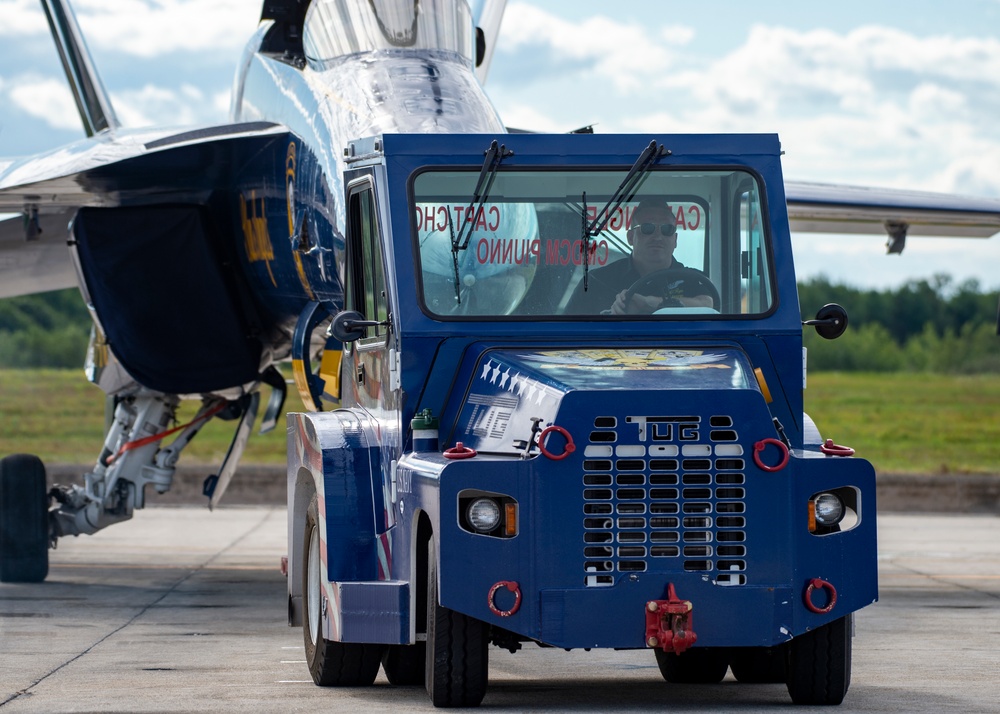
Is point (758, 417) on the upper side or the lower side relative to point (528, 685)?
upper

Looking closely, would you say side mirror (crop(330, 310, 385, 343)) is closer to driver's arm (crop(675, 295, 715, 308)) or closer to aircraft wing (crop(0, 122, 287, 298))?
driver's arm (crop(675, 295, 715, 308))

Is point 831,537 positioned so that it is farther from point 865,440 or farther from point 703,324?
point 865,440

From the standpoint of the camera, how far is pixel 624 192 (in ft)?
26.7

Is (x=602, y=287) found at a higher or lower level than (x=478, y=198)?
lower

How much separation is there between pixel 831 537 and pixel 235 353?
25.1 feet

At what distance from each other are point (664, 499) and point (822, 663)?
Result: 3.90ft

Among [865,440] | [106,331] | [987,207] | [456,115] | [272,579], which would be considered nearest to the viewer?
[456,115]

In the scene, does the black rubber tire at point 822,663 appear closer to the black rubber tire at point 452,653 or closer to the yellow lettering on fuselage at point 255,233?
the black rubber tire at point 452,653

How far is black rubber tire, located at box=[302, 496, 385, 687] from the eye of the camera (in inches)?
330

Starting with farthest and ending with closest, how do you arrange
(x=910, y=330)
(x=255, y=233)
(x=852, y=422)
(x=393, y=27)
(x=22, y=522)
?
(x=910, y=330) < (x=852, y=422) < (x=22, y=522) < (x=255, y=233) < (x=393, y=27)

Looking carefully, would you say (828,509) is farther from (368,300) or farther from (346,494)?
(368,300)

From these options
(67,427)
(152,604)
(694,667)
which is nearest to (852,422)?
(67,427)

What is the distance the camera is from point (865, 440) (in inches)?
1399

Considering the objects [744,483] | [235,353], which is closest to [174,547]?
[235,353]
